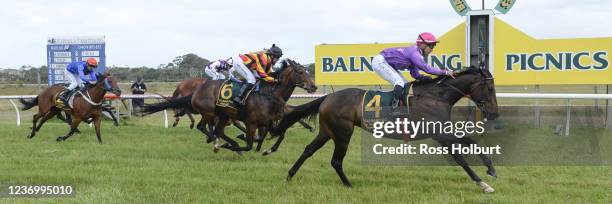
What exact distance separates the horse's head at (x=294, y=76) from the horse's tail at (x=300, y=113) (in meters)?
1.57

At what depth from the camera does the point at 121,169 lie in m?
7.34

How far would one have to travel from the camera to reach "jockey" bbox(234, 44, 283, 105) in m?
8.96

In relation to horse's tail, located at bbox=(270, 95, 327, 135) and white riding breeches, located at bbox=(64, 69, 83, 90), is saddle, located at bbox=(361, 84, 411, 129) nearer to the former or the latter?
horse's tail, located at bbox=(270, 95, 327, 135)

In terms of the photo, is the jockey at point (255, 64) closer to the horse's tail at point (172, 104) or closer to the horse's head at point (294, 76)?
the horse's head at point (294, 76)

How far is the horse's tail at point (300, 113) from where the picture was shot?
6.76 m

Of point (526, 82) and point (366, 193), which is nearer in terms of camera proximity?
point (366, 193)

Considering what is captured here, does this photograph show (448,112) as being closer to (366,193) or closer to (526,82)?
(366,193)

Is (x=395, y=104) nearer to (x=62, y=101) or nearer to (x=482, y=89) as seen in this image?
(x=482, y=89)

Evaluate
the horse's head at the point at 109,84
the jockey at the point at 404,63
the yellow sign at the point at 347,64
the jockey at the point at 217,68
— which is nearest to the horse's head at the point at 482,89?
the jockey at the point at 404,63

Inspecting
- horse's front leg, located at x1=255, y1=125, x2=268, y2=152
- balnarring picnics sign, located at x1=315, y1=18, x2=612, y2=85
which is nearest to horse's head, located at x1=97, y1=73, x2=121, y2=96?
horse's front leg, located at x1=255, y1=125, x2=268, y2=152

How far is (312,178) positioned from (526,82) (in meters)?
6.53

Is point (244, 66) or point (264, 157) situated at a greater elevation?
point (244, 66)

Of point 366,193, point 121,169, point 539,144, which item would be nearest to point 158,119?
point 121,169

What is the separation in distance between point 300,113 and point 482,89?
2043mm
